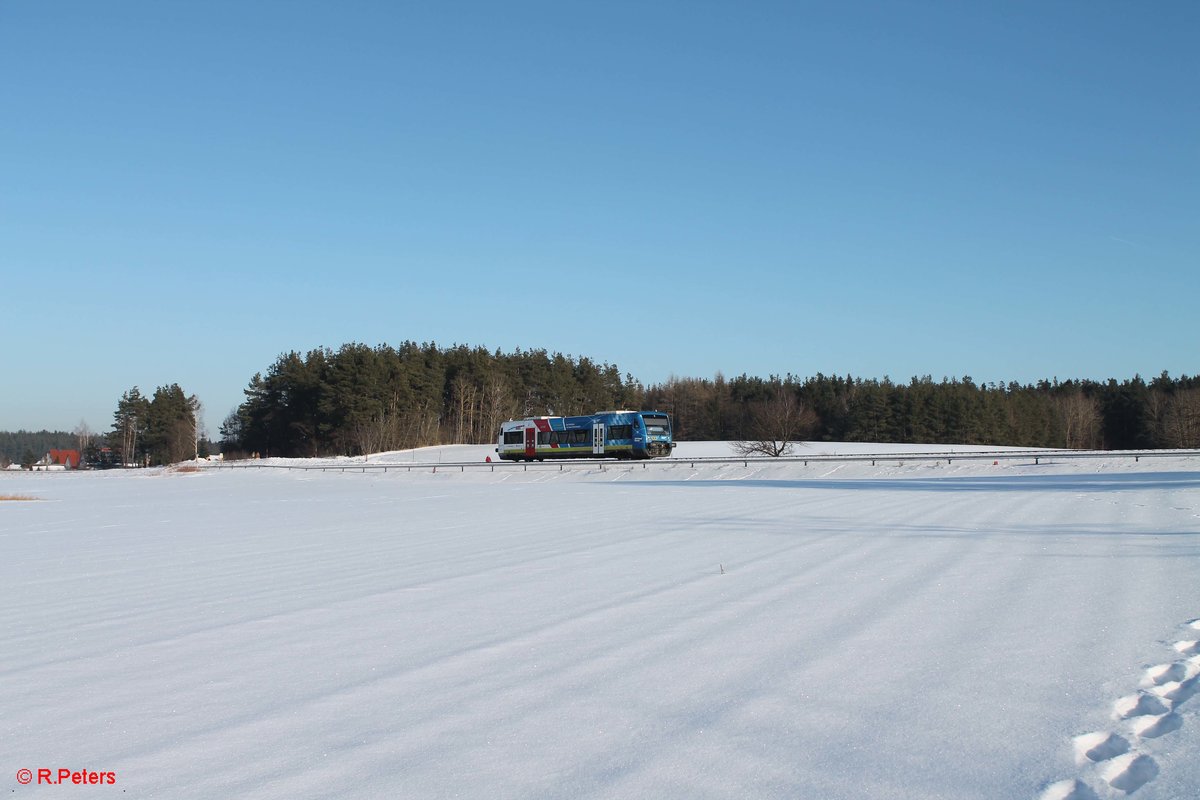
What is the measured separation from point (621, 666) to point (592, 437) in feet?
139

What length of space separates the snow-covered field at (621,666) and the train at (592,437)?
33.5m

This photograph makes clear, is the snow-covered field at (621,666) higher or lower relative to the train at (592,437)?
lower

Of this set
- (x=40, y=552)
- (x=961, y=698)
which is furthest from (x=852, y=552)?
(x=40, y=552)

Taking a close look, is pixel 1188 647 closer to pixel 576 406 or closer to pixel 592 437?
pixel 592 437

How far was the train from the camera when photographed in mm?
47188

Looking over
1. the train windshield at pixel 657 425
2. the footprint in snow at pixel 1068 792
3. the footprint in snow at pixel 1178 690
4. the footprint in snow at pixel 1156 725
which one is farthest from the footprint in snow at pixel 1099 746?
the train windshield at pixel 657 425

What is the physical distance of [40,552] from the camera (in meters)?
13.9

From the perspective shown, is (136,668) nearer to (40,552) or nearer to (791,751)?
(791,751)

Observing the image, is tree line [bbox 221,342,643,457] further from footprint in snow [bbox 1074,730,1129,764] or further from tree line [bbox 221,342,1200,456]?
footprint in snow [bbox 1074,730,1129,764]

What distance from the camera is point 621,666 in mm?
5828

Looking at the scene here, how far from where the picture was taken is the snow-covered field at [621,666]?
13.4 ft

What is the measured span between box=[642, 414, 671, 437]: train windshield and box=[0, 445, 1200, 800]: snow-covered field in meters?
33.8

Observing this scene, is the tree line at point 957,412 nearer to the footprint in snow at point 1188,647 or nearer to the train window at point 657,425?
the train window at point 657,425
